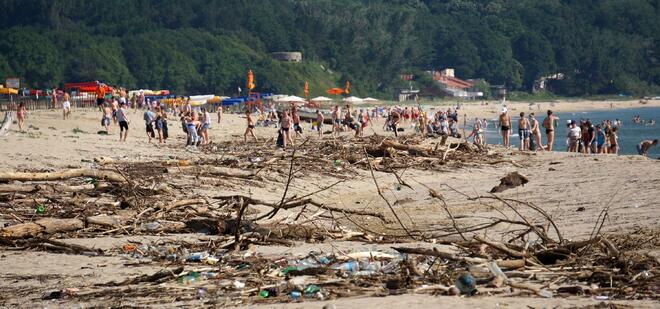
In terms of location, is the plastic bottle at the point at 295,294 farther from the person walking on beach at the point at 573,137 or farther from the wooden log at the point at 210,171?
the person walking on beach at the point at 573,137

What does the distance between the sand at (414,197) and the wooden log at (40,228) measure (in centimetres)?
27

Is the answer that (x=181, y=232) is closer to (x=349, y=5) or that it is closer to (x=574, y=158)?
(x=574, y=158)

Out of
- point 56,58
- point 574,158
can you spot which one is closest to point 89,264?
point 574,158

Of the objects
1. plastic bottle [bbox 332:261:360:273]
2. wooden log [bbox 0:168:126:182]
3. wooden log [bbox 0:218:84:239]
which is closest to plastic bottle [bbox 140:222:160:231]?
wooden log [bbox 0:218:84:239]

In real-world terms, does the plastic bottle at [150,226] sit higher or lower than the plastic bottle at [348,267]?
lower

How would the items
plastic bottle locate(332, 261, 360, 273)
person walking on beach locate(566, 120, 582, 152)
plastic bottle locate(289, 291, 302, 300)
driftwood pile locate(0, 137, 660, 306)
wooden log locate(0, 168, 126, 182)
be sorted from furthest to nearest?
person walking on beach locate(566, 120, 582, 152), wooden log locate(0, 168, 126, 182), plastic bottle locate(332, 261, 360, 273), driftwood pile locate(0, 137, 660, 306), plastic bottle locate(289, 291, 302, 300)

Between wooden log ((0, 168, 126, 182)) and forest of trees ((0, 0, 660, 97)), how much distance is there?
6554 cm

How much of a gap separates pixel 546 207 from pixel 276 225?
4.37 m

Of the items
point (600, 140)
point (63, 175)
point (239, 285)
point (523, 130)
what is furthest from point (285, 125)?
point (239, 285)

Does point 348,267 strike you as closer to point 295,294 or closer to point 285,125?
point 295,294

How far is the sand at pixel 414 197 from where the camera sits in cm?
694

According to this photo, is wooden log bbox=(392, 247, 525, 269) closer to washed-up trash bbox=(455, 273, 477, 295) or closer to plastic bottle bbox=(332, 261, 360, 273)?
plastic bottle bbox=(332, 261, 360, 273)

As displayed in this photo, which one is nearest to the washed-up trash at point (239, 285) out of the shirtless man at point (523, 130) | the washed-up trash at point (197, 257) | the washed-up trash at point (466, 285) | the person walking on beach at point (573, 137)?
the washed-up trash at point (197, 257)

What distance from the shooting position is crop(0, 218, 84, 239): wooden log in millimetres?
9258
